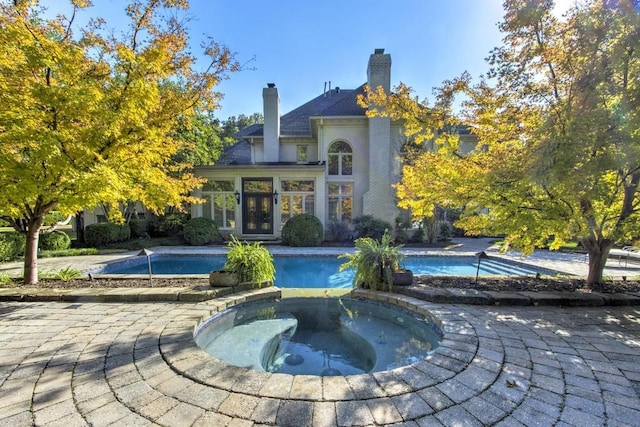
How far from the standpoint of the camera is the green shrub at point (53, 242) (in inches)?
413

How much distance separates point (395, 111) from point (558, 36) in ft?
9.88

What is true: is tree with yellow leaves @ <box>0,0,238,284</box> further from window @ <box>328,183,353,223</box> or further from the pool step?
window @ <box>328,183,353,223</box>

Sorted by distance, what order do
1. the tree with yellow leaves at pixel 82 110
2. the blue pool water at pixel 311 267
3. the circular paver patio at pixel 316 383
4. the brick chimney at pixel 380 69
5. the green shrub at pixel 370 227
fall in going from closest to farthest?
the circular paver patio at pixel 316 383, the tree with yellow leaves at pixel 82 110, the blue pool water at pixel 311 267, the green shrub at pixel 370 227, the brick chimney at pixel 380 69

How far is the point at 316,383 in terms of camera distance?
94.7 inches

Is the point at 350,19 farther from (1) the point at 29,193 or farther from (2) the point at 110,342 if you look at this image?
(2) the point at 110,342

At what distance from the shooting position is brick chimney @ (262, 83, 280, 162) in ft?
54.2

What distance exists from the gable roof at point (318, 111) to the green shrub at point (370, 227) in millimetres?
5996

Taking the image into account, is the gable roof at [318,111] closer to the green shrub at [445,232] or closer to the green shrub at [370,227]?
the green shrub at [370,227]

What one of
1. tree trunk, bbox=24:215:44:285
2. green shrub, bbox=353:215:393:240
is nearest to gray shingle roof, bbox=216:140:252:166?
green shrub, bbox=353:215:393:240

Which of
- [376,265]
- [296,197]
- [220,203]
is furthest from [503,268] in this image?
[220,203]

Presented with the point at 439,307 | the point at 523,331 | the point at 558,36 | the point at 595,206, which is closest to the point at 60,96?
the point at 439,307

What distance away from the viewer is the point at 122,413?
201cm

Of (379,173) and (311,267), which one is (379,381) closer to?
(311,267)

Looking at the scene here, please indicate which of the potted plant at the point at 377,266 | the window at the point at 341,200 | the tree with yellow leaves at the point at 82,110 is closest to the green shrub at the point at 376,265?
the potted plant at the point at 377,266
